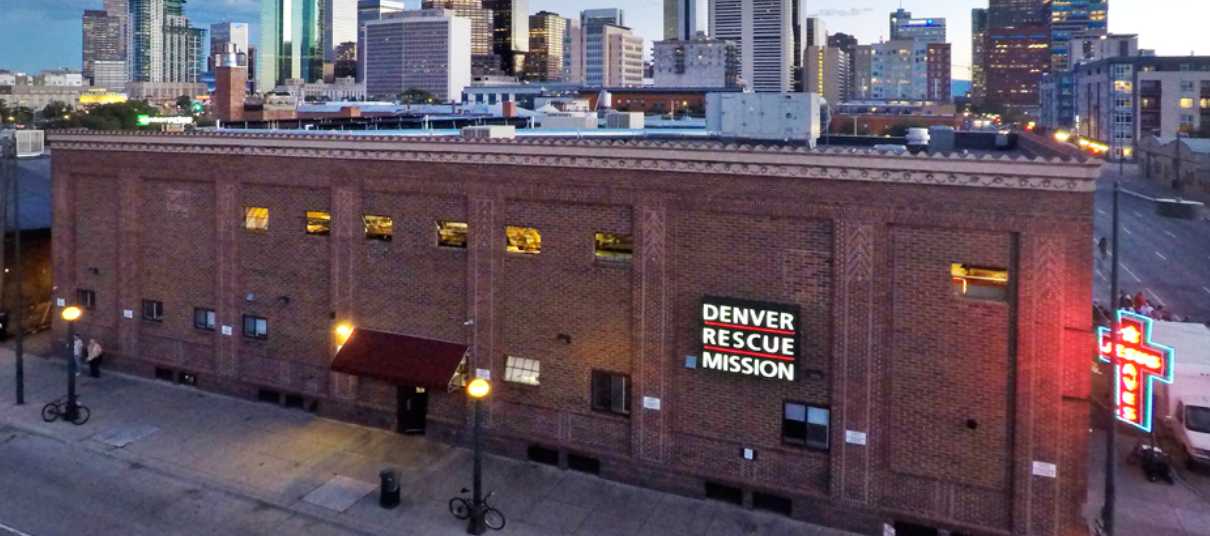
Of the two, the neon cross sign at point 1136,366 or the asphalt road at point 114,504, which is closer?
the neon cross sign at point 1136,366

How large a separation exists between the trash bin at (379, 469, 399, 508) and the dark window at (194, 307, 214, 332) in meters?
12.5

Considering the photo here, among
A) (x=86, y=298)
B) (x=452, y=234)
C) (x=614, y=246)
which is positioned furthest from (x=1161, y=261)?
(x=86, y=298)

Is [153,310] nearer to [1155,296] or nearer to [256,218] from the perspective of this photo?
[256,218]

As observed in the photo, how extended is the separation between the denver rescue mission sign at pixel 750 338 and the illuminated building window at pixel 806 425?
93 cm

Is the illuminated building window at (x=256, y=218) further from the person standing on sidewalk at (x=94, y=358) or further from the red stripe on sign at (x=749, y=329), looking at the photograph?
the red stripe on sign at (x=749, y=329)

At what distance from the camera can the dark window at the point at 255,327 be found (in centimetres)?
2969

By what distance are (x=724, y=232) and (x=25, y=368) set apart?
92.9 ft

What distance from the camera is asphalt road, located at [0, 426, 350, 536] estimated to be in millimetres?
20984

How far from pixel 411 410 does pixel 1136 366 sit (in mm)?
19610

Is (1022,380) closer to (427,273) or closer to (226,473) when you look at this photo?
(427,273)

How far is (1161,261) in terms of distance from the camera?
58.4 meters

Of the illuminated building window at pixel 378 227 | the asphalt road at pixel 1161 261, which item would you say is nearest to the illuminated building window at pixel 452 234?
the illuminated building window at pixel 378 227

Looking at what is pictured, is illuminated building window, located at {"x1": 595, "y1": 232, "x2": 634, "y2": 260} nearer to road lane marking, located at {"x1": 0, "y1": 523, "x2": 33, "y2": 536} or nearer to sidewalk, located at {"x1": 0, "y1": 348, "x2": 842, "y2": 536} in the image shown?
sidewalk, located at {"x1": 0, "y1": 348, "x2": 842, "y2": 536}

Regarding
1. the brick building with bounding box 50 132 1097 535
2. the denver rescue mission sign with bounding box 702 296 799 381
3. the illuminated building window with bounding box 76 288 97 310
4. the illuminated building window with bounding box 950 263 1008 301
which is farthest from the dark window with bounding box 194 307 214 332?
the illuminated building window with bounding box 950 263 1008 301
